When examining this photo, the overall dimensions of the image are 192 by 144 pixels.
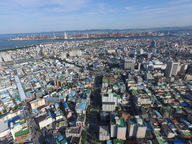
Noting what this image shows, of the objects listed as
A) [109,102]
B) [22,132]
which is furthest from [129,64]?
[22,132]

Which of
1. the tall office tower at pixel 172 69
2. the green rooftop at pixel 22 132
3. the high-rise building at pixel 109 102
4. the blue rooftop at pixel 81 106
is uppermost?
the tall office tower at pixel 172 69

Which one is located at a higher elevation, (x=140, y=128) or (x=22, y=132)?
(x=140, y=128)

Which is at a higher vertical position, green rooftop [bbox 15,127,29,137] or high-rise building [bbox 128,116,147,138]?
high-rise building [bbox 128,116,147,138]

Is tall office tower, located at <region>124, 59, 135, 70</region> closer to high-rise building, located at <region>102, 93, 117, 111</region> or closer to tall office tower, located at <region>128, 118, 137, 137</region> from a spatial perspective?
high-rise building, located at <region>102, 93, 117, 111</region>

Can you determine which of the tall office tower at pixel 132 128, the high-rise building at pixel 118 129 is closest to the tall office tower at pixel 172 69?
the tall office tower at pixel 132 128

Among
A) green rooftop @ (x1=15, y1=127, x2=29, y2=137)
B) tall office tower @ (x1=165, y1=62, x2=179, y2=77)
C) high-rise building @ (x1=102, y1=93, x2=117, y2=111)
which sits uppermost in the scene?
tall office tower @ (x1=165, y1=62, x2=179, y2=77)

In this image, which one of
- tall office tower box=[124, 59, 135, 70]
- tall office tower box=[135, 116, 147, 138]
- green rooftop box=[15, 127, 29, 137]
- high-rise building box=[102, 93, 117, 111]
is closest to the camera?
tall office tower box=[135, 116, 147, 138]

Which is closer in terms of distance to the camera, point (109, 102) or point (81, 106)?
point (109, 102)

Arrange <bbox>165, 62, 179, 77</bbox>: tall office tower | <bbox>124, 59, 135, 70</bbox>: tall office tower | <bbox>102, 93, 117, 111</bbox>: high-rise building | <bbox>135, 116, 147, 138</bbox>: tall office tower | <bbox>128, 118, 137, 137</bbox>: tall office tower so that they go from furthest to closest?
<bbox>124, 59, 135, 70</bbox>: tall office tower < <bbox>165, 62, 179, 77</bbox>: tall office tower < <bbox>102, 93, 117, 111</bbox>: high-rise building < <bbox>128, 118, 137, 137</bbox>: tall office tower < <bbox>135, 116, 147, 138</bbox>: tall office tower

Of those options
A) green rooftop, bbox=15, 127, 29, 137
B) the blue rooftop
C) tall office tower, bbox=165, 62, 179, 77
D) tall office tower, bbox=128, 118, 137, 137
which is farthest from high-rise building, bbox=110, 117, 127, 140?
tall office tower, bbox=165, 62, 179, 77

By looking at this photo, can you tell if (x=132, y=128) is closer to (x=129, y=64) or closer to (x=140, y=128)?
(x=140, y=128)

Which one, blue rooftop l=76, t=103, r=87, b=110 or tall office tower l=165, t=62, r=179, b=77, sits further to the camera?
tall office tower l=165, t=62, r=179, b=77

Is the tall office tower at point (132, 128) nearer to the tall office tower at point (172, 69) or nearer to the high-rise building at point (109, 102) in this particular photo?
the high-rise building at point (109, 102)
